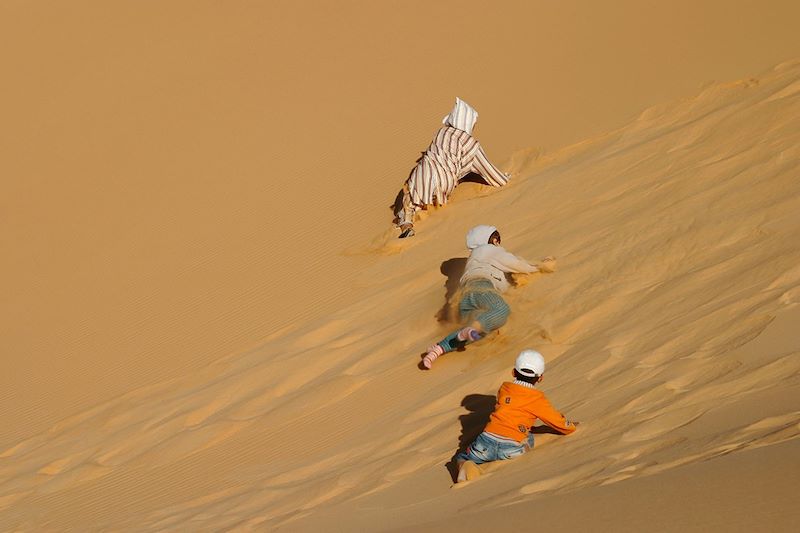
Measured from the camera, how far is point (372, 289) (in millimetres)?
9055

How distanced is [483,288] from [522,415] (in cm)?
187

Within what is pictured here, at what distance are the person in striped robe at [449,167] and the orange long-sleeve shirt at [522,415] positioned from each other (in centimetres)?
460

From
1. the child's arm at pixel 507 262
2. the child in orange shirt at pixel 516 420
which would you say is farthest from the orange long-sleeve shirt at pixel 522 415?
the child's arm at pixel 507 262

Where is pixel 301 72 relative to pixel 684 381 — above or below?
above

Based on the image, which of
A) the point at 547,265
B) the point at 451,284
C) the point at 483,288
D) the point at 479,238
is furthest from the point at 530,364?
the point at 451,284

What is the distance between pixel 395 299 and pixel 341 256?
1.83 metres

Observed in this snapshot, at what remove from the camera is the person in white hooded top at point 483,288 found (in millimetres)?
6703

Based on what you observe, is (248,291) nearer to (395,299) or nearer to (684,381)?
(395,299)

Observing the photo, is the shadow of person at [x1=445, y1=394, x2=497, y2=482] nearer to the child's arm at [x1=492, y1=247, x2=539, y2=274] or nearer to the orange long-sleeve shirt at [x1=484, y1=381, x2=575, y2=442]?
the orange long-sleeve shirt at [x1=484, y1=381, x2=575, y2=442]

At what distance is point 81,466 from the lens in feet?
24.9

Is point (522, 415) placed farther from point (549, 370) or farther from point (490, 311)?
point (490, 311)

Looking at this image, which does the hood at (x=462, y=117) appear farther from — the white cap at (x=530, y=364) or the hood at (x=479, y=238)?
the white cap at (x=530, y=364)

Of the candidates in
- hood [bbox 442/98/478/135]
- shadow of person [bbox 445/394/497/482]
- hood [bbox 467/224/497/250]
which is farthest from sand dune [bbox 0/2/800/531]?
hood [bbox 442/98/478/135]

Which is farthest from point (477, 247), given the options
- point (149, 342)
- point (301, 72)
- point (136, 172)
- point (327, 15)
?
point (327, 15)
